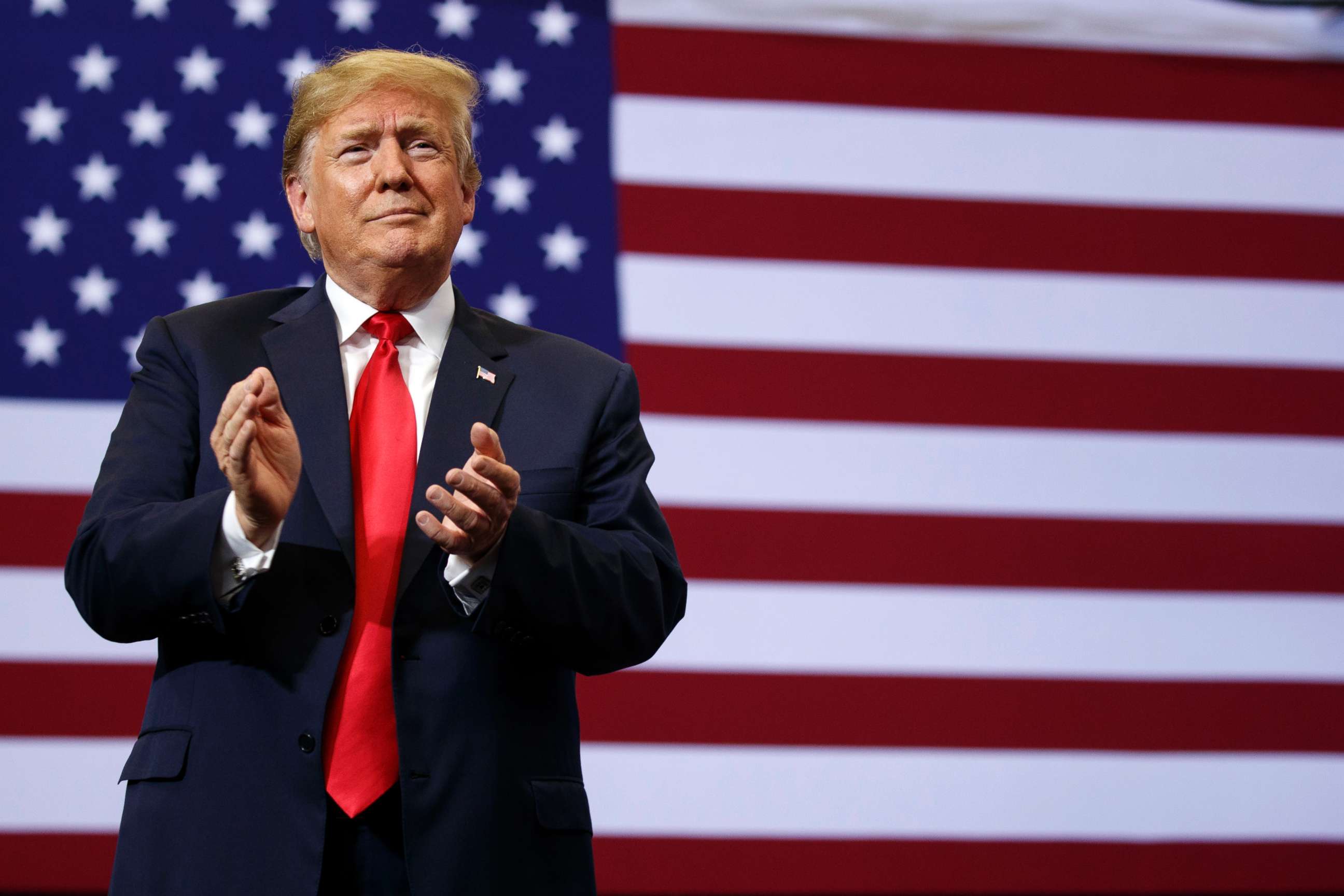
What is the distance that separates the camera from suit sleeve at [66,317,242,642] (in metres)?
1.03

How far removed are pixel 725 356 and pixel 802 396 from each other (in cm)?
20

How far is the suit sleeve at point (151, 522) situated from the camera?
103 centimetres

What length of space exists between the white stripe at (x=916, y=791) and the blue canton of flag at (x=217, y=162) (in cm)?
88

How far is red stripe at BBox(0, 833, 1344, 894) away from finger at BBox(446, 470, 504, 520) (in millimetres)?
1732

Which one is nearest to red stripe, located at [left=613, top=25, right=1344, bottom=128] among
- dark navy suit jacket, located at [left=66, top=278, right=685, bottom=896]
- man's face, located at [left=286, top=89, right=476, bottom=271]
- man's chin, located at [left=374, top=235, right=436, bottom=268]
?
man's face, located at [left=286, top=89, right=476, bottom=271]

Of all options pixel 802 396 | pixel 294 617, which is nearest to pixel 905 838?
pixel 802 396

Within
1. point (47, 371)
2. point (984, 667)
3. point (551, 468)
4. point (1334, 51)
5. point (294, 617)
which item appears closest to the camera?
point (294, 617)

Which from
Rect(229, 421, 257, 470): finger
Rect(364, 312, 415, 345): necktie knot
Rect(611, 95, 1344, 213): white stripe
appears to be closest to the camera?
Rect(229, 421, 257, 470): finger

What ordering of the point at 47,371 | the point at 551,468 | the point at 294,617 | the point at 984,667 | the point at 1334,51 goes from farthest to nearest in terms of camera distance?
the point at 1334,51 → the point at 984,667 → the point at 47,371 → the point at 551,468 → the point at 294,617

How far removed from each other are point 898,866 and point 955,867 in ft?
0.43

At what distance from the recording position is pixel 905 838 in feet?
8.89

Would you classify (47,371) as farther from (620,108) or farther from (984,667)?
(984,667)

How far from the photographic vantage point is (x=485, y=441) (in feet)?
3.35

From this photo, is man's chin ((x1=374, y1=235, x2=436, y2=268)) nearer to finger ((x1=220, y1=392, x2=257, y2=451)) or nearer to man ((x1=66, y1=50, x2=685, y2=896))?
man ((x1=66, y1=50, x2=685, y2=896))
